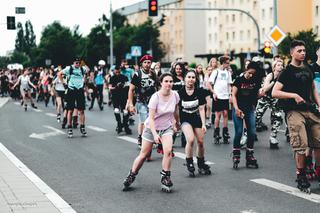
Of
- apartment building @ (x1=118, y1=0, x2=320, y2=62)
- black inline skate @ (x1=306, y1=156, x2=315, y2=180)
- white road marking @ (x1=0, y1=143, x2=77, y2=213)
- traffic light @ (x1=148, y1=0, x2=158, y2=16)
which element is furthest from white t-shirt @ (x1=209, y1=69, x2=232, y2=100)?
apartment building @ (x1=118, y1=0, x2=320, y2=62)

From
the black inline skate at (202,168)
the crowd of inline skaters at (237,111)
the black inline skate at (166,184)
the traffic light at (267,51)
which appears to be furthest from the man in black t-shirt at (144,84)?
the traffic light at (267,51)

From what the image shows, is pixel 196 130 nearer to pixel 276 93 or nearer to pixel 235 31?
pixel 276 93

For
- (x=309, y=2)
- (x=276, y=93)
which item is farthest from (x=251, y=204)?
(x=309, y=2)

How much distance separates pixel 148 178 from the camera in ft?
34.7

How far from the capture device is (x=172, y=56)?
399 ft

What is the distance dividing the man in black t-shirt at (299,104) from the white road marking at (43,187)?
2855mm

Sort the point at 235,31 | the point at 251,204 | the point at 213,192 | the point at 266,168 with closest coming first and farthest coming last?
the point at 251,204 → the point at 213,192 → the point at 266,168 → the point at 235,31

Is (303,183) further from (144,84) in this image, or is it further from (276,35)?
(276,35)

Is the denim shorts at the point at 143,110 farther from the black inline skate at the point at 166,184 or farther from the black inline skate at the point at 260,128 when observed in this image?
the black inline skate at the point at 260,128

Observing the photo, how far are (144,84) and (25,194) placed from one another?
520cm

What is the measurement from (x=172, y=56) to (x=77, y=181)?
112m

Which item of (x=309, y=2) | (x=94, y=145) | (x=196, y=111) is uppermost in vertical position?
(x=309, y=2)

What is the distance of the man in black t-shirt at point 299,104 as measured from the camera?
912cm

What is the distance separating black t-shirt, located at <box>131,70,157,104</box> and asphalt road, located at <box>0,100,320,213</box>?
1040mm
